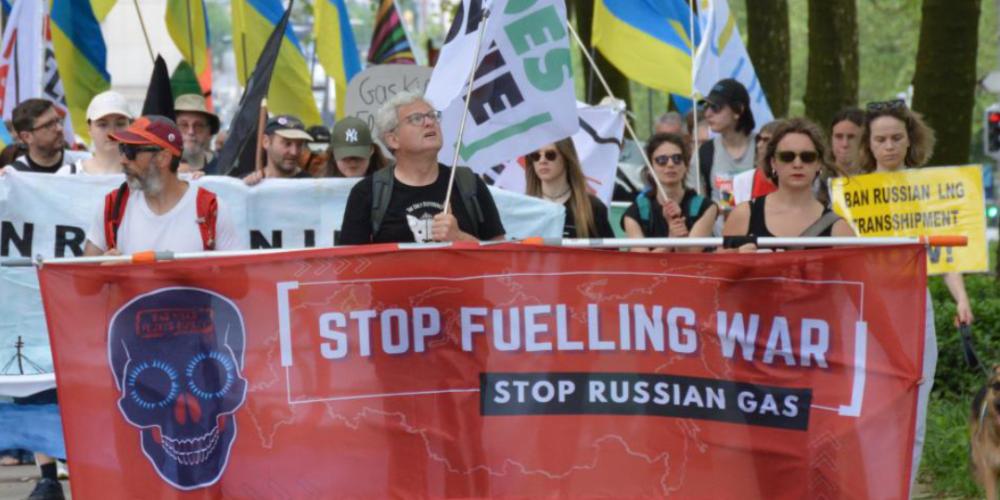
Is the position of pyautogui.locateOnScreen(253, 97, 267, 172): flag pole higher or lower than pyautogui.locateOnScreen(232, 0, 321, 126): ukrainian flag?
lower

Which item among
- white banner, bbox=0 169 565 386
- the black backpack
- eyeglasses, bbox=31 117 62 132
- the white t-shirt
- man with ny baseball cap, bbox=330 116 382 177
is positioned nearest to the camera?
the black backpack

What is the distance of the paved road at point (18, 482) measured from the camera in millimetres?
9391

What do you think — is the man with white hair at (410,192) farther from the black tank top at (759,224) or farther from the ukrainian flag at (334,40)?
the ukrainian flag at (334,40)

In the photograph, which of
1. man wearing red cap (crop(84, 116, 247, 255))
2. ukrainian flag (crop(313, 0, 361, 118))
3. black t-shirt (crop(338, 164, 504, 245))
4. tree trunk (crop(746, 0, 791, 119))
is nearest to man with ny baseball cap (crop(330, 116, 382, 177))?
man wearing red cap (crop(84, 116, 247, 255))

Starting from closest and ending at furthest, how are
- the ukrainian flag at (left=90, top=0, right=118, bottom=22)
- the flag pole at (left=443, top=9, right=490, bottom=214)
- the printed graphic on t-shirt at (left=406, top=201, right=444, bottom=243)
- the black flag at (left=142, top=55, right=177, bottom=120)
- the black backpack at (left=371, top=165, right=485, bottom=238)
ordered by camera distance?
the flag pole at (left=443, top=9, right=490, bottom=214) < the printed graphic on t-shirt at (left=406, top=201, right=444, bottom=243) < the black backpack at (left=371, top=165, right=485, bottom=238) < the black flag at (left=142, top=55, right=177, bottom=120) < the ukrainian flag at (left=90, top=0, right=118, bottom=22)

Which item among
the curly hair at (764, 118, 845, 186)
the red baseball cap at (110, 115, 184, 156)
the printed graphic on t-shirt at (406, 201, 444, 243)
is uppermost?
the red baseball cap at (110, 115, 184, 156)

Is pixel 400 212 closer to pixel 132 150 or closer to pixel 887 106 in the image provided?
pixel 132 150

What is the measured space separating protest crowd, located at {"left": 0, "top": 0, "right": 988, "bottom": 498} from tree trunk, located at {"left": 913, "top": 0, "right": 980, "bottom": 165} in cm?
240

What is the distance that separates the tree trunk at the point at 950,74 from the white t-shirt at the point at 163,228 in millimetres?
7669

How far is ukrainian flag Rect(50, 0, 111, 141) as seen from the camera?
14.3 metres

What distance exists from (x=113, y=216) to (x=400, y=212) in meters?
1.20

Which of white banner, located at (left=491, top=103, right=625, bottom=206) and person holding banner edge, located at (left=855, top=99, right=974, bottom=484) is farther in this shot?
white banner, located at (left=491, top=103, right=625, bottom=206)

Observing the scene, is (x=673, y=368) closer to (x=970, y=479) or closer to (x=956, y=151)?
(x=970, y=479)

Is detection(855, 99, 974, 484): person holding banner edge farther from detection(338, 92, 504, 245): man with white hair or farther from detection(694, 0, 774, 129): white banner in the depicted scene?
detection(338, 92, 504, 245): man with white hair
